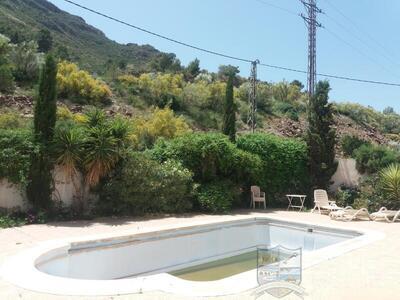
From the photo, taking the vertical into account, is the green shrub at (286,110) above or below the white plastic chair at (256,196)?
above

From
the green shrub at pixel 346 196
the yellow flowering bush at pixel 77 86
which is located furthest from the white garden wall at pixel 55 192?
the yellow flowering bush at pixel 77 86

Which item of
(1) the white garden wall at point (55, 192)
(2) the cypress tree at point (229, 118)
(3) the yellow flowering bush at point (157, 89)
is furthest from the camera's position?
(3) the yellow flowering bush at point (157, 89)

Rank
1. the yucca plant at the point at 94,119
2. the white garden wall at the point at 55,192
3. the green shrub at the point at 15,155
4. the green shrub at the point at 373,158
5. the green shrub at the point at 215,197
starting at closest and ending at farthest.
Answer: the green shrub at the point at 15,155, the white garden wall at the point at 55,192, the yucca plant at the point at 94,119, the green shrub at the point at 215,197, the green shrub at the point at 373,158

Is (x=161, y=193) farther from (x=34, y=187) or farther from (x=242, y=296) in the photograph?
(x=242, y=296)

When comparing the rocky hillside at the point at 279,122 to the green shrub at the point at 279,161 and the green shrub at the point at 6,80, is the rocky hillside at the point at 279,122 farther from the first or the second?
the green shrub at the point at 279,161

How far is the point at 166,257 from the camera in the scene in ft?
32.6

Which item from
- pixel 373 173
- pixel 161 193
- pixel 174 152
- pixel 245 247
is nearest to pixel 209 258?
pixel 245 247

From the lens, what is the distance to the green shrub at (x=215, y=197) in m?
14.1

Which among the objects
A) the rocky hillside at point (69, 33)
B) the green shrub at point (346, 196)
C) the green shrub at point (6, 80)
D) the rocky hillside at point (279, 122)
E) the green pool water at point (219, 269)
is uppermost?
the rocky hillside at point (69, 33)

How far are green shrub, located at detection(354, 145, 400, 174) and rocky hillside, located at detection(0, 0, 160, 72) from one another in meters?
31.4

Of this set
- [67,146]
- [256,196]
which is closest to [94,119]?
[67,146]

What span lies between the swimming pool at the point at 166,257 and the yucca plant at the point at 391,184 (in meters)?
4.60

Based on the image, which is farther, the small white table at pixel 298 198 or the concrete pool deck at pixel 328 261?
the small white table at pixel 298 198

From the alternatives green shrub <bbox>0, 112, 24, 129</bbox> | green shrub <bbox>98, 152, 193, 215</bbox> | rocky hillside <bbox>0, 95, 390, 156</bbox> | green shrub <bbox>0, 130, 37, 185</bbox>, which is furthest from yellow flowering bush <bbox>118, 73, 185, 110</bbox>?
green shrub <bbox>0, 130, 37, 185</bbox>
